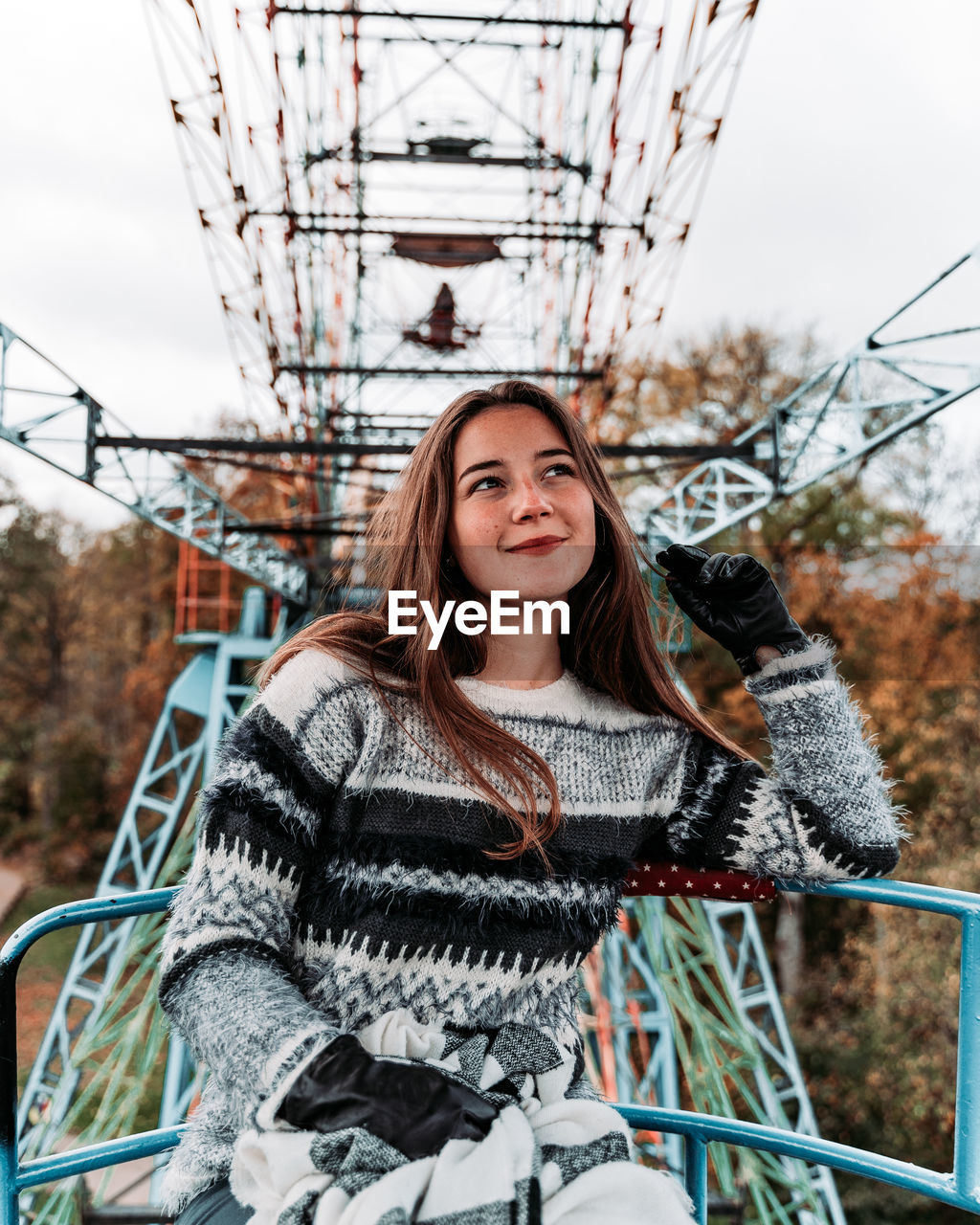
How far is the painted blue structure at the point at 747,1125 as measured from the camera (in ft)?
3.70

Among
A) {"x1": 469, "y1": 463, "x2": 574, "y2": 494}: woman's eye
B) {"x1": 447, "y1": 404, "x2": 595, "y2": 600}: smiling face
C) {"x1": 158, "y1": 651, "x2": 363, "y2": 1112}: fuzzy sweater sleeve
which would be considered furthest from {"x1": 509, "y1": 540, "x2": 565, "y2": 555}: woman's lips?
{"x1": 158, "y1": 651, "x2": 363, "y2": 1112}: fuzzy sweater sleeve

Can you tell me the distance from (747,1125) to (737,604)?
0.69 meters

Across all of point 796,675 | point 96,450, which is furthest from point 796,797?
point 96,450

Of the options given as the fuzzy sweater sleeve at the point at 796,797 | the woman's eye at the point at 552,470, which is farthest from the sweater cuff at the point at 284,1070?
the woman's eye at the point at 552,470

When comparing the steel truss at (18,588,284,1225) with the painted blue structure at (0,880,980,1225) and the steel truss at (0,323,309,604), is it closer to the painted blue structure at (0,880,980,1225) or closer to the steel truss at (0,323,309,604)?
the steel truss at (0,323,309,604)

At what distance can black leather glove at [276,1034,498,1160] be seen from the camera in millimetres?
939

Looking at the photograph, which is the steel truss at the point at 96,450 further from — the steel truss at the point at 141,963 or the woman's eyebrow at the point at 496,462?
the woman's eyebrow at the point at 496,462

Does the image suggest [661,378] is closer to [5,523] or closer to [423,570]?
[5,523]

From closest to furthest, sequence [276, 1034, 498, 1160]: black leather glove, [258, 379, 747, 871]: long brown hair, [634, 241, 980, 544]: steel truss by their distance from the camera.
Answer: [276, 1034, 498, 1160]: black leather glove → [258, 379, 747, 871]: long brown hair → [634, 241, 980, 544]: steel truss

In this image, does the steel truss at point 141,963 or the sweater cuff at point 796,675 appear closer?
the sweater cuff at point 796,675

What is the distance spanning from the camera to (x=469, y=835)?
4.19ft

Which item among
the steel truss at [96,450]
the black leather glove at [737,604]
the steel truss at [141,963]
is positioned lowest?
the steel truss at [141,963]

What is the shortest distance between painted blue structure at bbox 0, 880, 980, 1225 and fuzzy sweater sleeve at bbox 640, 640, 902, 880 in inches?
2.1

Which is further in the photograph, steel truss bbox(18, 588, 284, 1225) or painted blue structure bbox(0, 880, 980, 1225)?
steel truss bbox(18, 588, 284, 1225)
